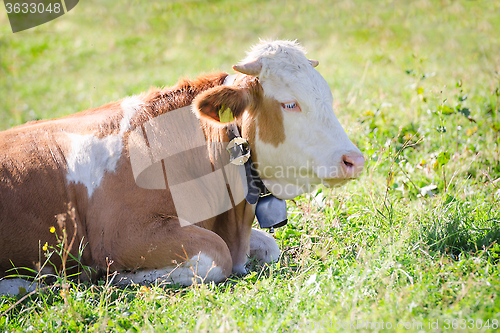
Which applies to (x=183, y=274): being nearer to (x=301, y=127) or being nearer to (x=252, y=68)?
(x=301, y=127)

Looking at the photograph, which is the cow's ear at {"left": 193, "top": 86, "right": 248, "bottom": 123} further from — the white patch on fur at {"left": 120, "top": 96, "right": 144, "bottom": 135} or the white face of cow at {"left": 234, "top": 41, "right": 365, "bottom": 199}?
the white patch on fur at {"left": 120, "top": 96, "right": 144, "bottom": 135}

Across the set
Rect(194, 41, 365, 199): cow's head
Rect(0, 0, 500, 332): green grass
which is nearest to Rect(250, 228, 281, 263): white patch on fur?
Rect(0, 0, 500, 332): green grass

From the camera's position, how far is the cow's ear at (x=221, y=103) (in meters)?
3.11

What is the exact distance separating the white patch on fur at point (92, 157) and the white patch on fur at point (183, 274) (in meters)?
0.73

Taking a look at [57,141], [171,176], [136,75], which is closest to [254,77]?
[171,176]

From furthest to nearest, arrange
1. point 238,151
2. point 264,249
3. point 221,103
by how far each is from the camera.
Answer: point 264,249 → point 238,151 → point 221,103

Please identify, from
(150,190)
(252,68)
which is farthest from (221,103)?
(150,190)

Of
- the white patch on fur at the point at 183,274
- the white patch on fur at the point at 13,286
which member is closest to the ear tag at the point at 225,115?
the white patch on fur at the point at 183,274

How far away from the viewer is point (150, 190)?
327cm

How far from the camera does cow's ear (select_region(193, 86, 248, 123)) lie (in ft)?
10.2

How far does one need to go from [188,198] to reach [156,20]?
1822 cm

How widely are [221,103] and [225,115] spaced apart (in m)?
0.11

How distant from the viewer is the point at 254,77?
3.36 m

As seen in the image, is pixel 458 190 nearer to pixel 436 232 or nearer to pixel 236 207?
pixel 436 232
